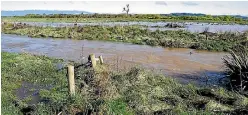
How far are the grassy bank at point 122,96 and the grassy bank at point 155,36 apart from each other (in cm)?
1424

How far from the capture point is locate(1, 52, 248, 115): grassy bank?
10359mm

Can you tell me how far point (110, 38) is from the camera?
114 ft

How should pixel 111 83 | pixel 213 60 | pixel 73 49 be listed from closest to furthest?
pixel 111 83, pixel 213 60, pixel 73 49

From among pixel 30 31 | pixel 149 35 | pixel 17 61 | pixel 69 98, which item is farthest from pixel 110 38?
pixel 69 98

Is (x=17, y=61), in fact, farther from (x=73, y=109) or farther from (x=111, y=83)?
(x=73, y=109)

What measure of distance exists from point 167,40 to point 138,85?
18089 mm

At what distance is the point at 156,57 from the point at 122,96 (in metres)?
12.0

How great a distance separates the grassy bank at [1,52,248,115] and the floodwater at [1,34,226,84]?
8.86 ft

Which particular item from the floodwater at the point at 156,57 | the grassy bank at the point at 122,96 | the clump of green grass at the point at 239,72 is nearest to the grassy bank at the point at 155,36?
the floodwater at the point at 156,57

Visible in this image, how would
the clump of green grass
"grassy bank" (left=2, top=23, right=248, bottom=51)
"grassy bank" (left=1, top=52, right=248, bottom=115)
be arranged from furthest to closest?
"grassy bank" (left=2, top=23, right=248, bottom=51) < the clump of green grass < "grassy bank" (left=1, top=52, right=248, bottom=115)

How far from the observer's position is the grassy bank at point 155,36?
28828 mm

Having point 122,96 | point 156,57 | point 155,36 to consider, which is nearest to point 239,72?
point 122,96

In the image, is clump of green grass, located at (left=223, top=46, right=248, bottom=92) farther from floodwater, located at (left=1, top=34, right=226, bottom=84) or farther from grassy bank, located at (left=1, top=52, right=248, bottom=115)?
floodwater, located at (left=1, top=34, right=226, bottom=84)

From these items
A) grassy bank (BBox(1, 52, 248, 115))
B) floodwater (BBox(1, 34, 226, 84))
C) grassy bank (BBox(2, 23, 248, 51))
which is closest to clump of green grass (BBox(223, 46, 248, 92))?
grassy bank (BBox(1, 52, 248, 115))
